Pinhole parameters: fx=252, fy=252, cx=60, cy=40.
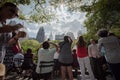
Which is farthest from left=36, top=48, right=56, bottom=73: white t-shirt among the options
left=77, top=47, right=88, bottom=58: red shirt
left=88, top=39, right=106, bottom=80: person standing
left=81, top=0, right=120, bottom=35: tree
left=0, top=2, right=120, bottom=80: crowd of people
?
left=81, top=0, right=120, bottom=35: tree

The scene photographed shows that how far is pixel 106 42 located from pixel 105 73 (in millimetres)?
3294

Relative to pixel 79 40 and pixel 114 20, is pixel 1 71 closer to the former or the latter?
pixel 79 40

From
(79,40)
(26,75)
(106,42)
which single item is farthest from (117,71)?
(26,75)

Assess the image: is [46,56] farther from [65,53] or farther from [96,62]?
[96,62]

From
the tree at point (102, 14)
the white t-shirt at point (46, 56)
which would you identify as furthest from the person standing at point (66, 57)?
the tree at point (102, 14)

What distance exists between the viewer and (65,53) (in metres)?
9.11

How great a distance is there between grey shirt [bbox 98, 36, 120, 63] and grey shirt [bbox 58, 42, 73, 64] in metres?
2.11

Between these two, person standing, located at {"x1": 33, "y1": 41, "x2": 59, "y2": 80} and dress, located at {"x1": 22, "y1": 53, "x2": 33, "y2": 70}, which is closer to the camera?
person standing, located at {"x1": 33, "y1": 41, "x2": 59, "y2": 80}

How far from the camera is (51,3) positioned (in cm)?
2133

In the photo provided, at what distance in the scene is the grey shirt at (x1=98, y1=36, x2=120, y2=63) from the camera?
6.73 m

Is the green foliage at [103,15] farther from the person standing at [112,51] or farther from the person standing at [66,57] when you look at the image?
the person standing at [112,51]

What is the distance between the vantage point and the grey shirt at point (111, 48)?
6734 mm

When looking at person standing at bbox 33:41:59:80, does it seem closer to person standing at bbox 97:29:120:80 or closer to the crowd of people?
the crowd of people

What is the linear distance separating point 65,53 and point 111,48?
2.50 meters
